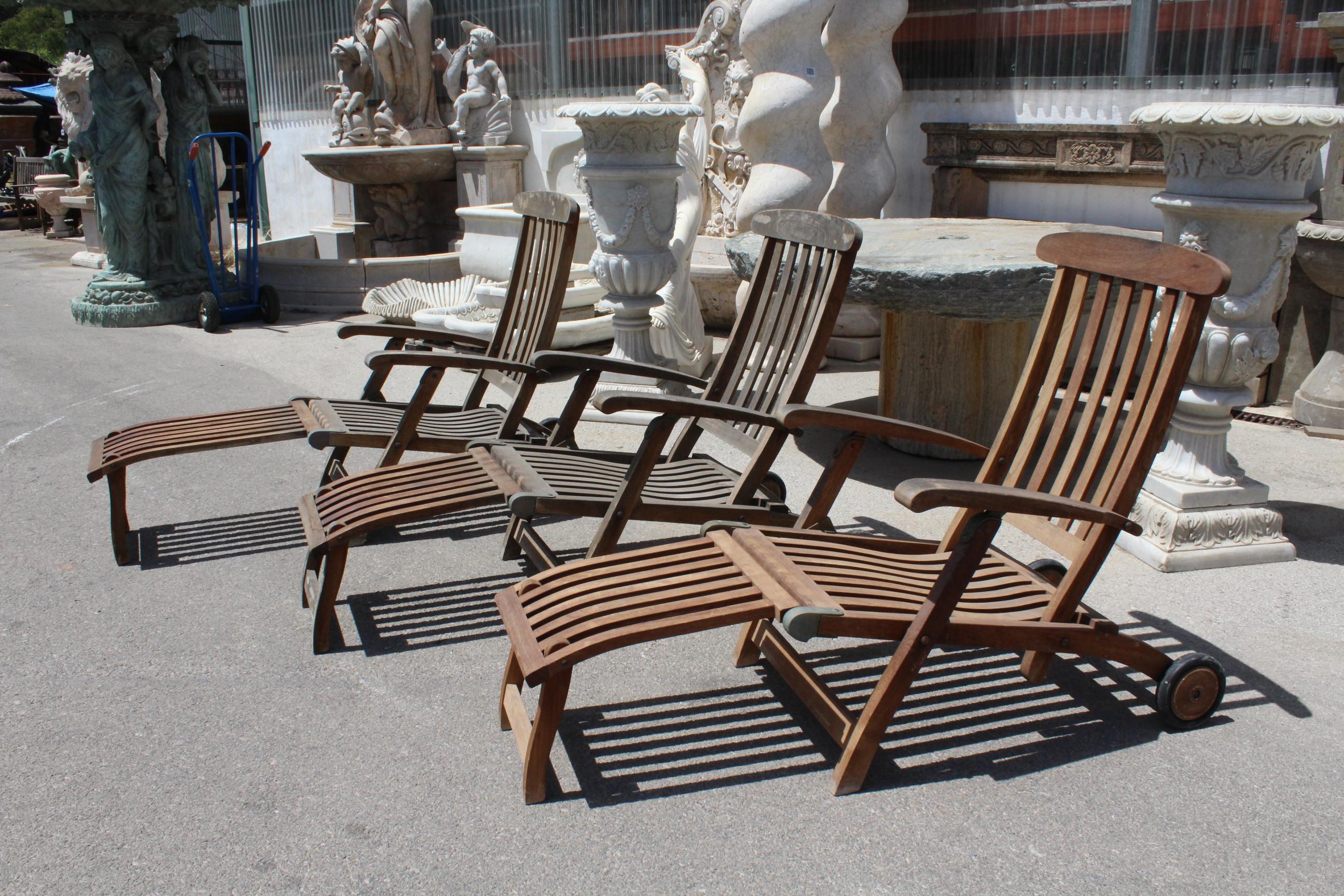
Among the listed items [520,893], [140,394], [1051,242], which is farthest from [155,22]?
[520,893]

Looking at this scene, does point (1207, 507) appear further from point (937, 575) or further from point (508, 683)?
point (508, 683)

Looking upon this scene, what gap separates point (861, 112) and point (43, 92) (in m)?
18.5

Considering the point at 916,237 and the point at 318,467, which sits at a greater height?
the point at 916,237

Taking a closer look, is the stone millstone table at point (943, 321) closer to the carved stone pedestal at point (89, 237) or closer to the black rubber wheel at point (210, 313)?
the black rubber wheel at point (210, 313)

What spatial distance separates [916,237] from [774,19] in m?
2.26

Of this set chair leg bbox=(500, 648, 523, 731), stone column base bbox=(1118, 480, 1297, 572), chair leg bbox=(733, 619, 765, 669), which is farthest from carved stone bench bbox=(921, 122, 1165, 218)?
chair leg bbox=(500, 648, 523, 731)

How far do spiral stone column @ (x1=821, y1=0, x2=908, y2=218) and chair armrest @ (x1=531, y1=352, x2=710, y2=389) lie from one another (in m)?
3.54

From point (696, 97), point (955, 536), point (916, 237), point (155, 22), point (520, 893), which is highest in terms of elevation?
point (155, 22)

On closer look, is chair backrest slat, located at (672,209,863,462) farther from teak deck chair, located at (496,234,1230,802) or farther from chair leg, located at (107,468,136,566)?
chair leg, located at (107,468,136,566)

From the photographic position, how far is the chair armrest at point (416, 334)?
4527 mm

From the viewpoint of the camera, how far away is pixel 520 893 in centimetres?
224

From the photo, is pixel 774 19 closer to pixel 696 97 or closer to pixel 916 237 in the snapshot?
pixel 696 97

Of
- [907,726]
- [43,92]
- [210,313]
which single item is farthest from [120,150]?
[43,92]

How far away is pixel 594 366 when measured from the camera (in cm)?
376
